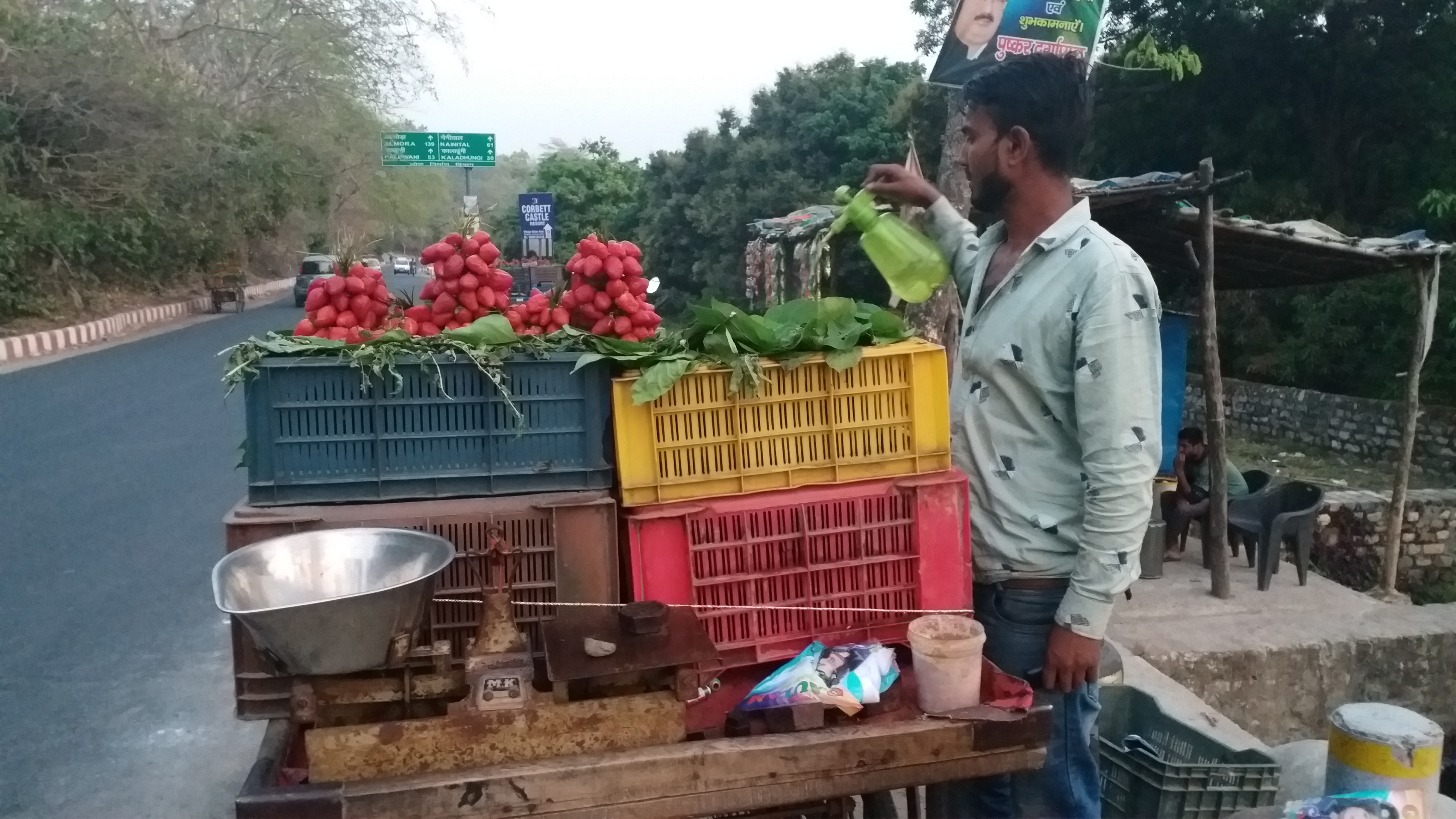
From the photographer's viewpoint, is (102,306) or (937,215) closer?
(937,215)

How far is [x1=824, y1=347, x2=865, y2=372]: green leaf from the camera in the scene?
87.5 inches

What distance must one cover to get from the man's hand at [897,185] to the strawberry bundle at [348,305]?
4.22ft

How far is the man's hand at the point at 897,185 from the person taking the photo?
2486 mm

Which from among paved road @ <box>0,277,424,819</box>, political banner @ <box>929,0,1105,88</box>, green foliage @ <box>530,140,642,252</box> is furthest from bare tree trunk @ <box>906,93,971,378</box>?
green foliage @ <box>530,140,642,252</box>

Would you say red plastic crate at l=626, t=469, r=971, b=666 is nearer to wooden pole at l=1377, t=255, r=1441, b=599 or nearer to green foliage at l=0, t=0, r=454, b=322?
wooden pole at l=1377, t=255, r=1441, b=599

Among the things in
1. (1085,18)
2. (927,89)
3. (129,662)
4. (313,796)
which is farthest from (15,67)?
(313,796)

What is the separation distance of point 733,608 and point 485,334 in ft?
2.69

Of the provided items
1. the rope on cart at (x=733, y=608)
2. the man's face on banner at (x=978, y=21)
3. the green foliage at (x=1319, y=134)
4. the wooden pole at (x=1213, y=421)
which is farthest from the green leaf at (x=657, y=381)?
the green foliage at (x=1319, y=134)

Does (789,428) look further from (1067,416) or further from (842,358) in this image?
(1067,416)

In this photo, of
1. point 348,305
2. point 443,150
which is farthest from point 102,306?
point 348,305

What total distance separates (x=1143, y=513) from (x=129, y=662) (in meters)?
4.50

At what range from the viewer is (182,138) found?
2175cm

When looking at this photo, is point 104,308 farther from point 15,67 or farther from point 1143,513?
point 1143,513

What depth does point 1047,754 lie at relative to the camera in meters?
2.08
